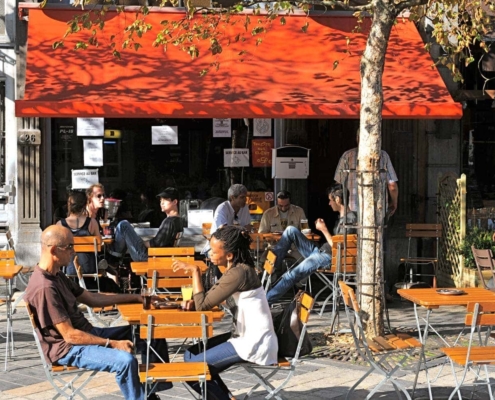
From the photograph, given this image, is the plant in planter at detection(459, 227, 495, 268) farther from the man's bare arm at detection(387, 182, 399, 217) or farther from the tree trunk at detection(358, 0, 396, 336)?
the tree trunk at detection(358, 0, 396, 336)

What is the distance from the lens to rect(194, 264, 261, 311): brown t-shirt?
6672 millimetres

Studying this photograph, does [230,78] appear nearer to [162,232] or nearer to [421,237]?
[162,232]

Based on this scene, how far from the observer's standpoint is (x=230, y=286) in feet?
21.9

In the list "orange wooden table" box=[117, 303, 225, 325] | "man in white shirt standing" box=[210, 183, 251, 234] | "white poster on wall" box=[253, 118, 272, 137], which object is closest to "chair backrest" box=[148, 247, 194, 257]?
"man in white shirt standing" box=[210, 183, 251, 234]

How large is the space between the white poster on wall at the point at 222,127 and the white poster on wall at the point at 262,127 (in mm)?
370

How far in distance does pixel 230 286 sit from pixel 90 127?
286 inches

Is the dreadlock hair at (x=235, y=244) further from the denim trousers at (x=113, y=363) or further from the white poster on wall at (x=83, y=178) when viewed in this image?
the white poster on wall at (x=83, y=178)

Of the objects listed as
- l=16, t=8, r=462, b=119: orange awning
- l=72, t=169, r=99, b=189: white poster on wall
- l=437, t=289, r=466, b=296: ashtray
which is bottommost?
l=437, t=289, r=466, b=296: ashtray

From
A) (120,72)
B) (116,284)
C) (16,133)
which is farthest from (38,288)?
(16,133)

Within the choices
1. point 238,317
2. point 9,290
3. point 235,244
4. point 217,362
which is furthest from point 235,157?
point 217,362

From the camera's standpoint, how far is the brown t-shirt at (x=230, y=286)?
21.9 feet

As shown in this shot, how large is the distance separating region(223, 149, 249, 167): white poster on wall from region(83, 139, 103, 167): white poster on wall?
5.62 ft

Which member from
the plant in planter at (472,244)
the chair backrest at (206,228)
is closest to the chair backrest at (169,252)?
the chair backrest at (206,228)

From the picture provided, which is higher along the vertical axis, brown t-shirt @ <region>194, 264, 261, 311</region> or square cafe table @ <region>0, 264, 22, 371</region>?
brown t-shirt @ <region>194, 264, 261, 311</region>
